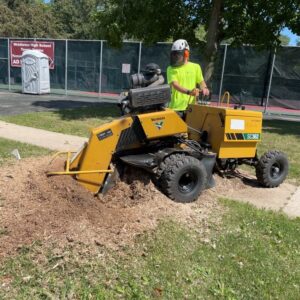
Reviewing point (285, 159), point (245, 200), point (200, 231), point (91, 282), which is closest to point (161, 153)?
point (200, 231)

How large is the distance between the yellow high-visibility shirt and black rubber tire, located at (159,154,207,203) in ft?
4.19

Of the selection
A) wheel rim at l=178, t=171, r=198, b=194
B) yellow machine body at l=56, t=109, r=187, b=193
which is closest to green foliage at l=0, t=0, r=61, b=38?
yellow machine body at l=56, t=109, r=187, b=193

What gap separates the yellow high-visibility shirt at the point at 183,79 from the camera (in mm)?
5730

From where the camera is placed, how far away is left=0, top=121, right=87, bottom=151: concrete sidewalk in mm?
7957

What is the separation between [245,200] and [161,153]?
1.42 m

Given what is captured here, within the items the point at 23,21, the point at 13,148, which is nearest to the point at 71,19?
the point at 23,21

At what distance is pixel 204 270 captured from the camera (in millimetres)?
3590

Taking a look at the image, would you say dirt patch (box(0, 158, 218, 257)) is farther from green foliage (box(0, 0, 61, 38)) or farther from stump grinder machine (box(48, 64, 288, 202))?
green foliage (box(0, 0, 61, 38))

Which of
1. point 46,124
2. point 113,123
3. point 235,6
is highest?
point 235,6

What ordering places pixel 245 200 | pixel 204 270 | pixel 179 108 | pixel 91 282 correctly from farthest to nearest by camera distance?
pixel 179 108 → pixel 245 200 → pixel 204 270 → pixel 91 282

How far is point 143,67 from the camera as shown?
18688mm

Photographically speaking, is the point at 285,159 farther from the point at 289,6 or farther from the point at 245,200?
the point at 289,6

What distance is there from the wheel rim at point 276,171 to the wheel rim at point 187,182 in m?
1.61

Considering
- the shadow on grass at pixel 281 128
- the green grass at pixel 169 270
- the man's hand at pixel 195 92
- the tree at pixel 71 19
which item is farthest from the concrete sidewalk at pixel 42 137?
the tree at pixel 71 19
